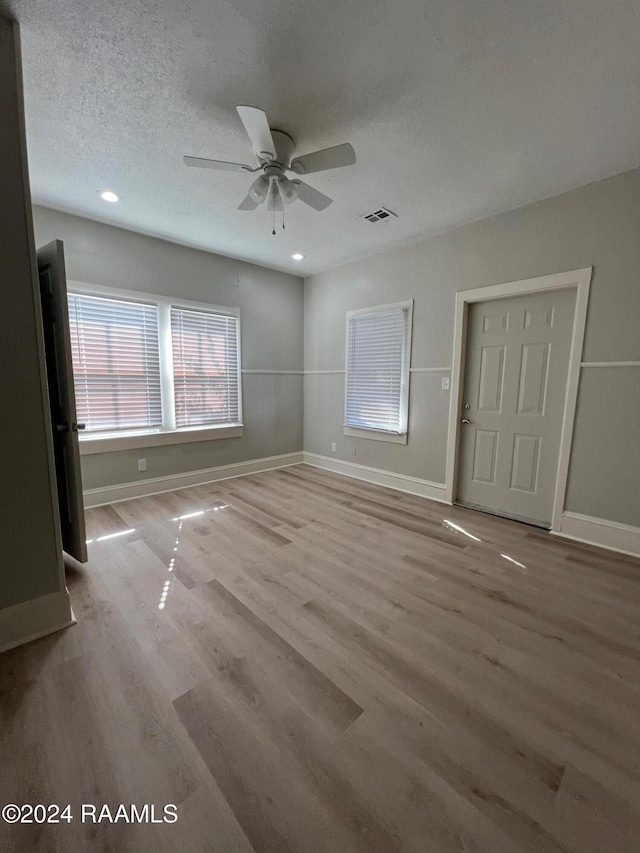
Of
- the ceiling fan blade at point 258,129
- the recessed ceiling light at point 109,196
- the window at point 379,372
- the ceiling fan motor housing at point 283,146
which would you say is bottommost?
the window at point 379,372

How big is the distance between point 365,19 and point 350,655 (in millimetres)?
2876

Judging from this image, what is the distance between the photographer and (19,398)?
5.38ft

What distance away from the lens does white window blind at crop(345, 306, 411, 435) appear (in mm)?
4070

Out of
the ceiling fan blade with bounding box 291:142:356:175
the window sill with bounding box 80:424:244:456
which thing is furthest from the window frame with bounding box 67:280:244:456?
the ceiling fan blade with bounding box 291:142:356:175

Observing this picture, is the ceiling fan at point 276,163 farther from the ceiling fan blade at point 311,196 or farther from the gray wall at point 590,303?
the gray wall at point 590,303

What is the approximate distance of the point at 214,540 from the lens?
2.82 m

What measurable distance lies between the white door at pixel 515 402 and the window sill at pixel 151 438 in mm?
2926

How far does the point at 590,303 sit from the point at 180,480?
446 cm

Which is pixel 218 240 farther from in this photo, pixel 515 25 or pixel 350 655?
pixel 350 655

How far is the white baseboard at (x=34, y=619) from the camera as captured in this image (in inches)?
65.9

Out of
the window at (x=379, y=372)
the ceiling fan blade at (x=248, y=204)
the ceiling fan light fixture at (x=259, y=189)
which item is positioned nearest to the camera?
the ceiling fan light fixture at (x=259, y=189)

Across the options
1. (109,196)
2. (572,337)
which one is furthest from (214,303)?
(572,337)

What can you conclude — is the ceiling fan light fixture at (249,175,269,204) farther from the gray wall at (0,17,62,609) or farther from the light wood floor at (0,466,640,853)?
the light wood floor at (0,466,640,853)

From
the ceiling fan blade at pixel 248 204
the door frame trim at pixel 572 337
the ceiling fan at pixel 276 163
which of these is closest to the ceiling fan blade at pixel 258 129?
the ceiling fan at pixel 276 163
